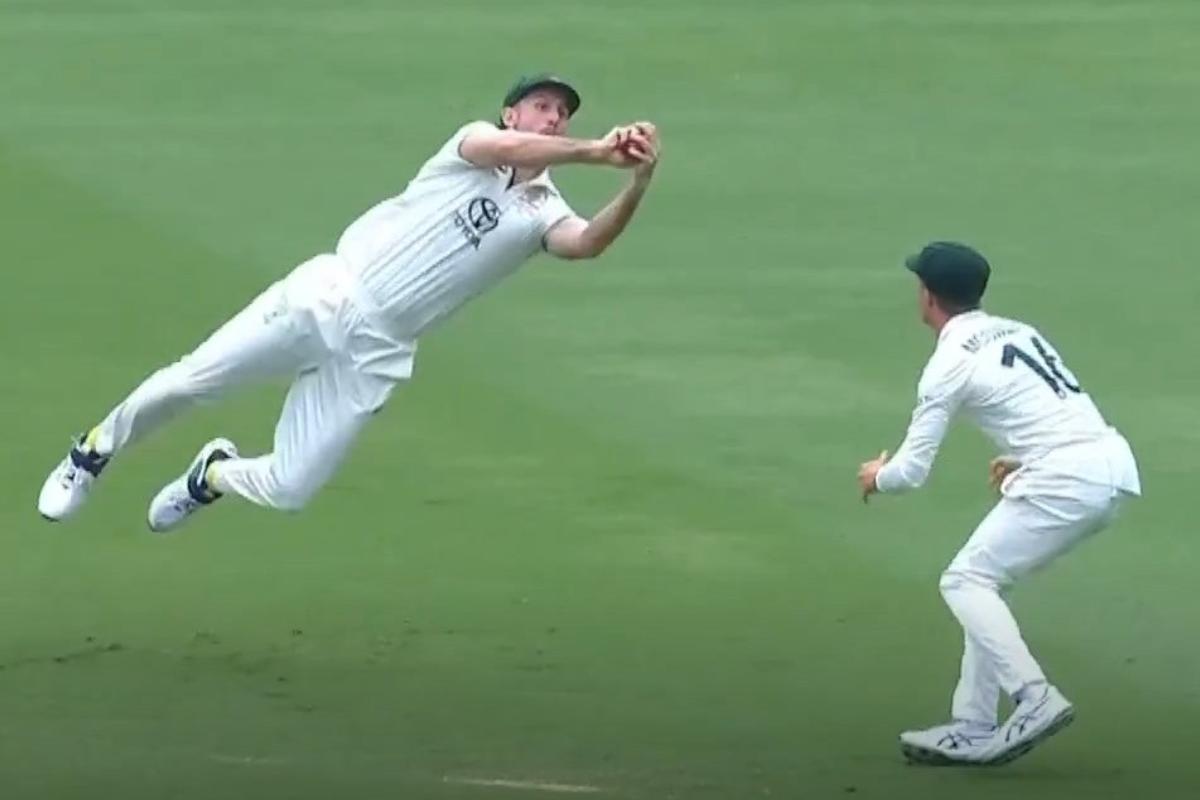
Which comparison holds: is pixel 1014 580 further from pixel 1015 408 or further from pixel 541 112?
pixel 541 112

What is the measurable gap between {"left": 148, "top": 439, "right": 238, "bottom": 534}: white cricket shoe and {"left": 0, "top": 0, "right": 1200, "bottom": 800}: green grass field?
48cm

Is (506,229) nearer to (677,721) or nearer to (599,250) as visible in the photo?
(599,250)

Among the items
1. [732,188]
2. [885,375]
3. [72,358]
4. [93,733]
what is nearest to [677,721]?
[93,733]

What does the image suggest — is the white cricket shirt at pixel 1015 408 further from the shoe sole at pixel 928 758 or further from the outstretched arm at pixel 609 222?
the outstretched arm at pixel 609 222

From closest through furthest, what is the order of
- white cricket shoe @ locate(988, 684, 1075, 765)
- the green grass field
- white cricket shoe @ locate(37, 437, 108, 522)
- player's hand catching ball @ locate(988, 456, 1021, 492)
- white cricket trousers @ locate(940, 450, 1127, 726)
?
white cricket shoe @ locate(988, 684, 1075, 765)
white cricket trousers @ locate(940, 450, 1127, 726)
player's hand catching ball @ locate(988, 456, 1021, 492)
the green grass field
white cricket shoe @ locate(37, 437, 108, 522)

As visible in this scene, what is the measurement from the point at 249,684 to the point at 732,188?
7.26 m

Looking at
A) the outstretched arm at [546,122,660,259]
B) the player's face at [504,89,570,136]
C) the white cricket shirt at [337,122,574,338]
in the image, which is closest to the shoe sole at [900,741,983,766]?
the outstretched arm at [546,122,660,259]

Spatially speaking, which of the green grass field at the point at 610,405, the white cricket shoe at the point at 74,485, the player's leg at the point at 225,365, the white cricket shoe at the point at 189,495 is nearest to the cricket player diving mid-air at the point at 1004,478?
the green grass field at the point at 610,405

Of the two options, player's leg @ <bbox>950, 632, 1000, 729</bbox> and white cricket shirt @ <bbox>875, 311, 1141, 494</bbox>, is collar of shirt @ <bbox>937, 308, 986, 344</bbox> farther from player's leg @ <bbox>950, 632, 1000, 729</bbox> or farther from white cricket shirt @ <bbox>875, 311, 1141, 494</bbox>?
player's leg @ <bbox>950, 632, 1000, 729</bbox>

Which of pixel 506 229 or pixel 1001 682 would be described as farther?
pixel 506 229

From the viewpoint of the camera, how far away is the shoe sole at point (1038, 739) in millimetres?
9188

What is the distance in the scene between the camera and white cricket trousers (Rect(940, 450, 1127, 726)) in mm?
9320

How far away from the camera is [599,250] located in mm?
10148

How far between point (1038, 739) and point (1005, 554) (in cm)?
58
